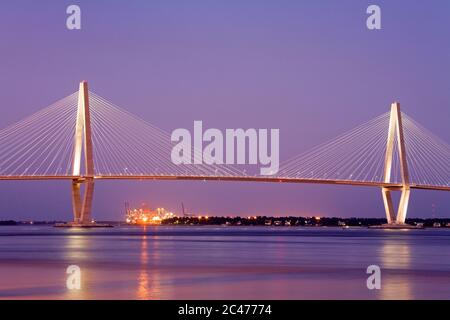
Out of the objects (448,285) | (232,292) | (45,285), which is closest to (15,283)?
(45,285)

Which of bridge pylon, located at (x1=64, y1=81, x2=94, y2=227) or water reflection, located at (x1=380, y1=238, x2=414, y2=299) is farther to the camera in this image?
bridge pylon, located at (x1=64, y1=81, x2=94, y2=227)

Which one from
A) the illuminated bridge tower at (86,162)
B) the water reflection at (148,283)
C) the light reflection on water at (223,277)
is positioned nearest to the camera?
the water reflection at (148,283)

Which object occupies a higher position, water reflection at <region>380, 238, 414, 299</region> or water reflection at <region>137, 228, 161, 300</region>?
water reflection at <region>137, 228, 161, 300</region>

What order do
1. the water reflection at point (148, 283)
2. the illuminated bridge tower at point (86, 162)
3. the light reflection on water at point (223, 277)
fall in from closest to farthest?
the water reflection at point (148, 283) < the light reflection on water at point (223, 277) < the illuminated bridge tower at point (86, 162)

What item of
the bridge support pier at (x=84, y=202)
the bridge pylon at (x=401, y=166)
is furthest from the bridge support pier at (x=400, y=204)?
the bridge support pier at (x=84, y=202)

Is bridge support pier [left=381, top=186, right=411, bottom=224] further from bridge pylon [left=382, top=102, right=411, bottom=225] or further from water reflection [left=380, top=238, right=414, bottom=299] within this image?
water reflection [left=380, top=238, right=414, bottom=299]

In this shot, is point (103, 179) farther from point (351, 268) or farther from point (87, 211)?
point (351, 268)

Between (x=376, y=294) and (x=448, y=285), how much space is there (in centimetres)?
295

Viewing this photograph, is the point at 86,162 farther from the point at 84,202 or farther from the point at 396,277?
the point at 396,277

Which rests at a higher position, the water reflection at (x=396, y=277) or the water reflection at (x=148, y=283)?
the water reflection at (x=148, y=283)

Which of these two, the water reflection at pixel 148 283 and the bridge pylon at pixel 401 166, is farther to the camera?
the bridge pylon at pixel 401 166

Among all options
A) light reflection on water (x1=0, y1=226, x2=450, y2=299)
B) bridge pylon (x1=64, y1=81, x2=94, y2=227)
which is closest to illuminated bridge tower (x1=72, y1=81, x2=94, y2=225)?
bridge pylon (x1=64, y1=81, x2=94, y2=227)

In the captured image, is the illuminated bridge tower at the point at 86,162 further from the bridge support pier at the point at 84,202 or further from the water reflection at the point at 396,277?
the water reflection at the point at 396,277

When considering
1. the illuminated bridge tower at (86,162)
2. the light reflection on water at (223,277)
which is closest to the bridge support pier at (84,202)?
the illuminated bridge tower at (86,162)
